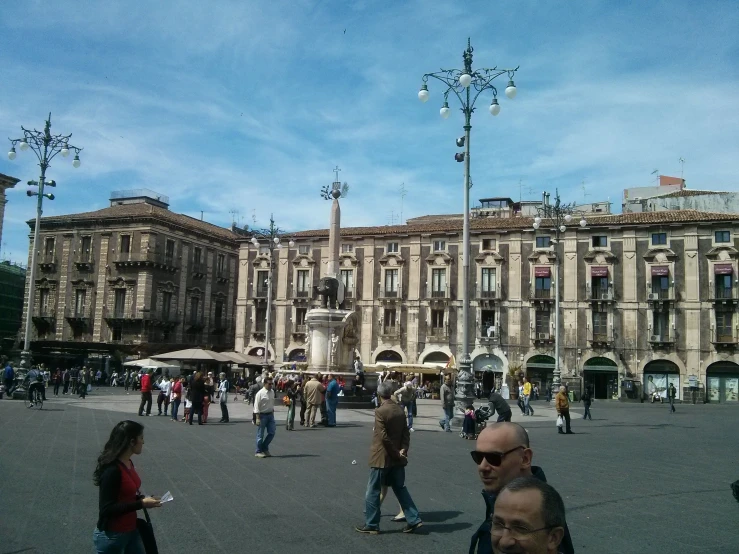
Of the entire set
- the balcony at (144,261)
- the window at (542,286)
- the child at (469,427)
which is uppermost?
the balcony at (144,261)

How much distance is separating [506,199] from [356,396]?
34382 millimetres

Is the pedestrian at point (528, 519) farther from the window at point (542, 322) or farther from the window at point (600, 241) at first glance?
the window at point (600, 241)

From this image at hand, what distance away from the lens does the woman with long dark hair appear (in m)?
4.37

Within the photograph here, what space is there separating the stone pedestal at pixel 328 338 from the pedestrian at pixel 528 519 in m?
26.2

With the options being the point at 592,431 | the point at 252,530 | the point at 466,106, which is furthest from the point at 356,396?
the point at 252,530

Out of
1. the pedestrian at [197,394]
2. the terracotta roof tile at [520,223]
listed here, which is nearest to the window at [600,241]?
the terracotta roof tile at [520,223]

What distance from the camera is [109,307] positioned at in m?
54.0

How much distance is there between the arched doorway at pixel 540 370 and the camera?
152 feet

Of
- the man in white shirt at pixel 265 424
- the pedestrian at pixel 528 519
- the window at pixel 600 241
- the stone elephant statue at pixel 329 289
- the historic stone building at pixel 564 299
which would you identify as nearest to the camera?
the pedestrian at pixel 528 519

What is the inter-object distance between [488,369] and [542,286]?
667 centimetres

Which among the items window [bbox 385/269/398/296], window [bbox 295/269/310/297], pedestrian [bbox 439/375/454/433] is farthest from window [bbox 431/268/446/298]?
pedestrian [bbox 439/375/454/433]

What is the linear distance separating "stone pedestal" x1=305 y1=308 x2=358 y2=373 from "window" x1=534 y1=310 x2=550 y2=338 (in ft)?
70.9

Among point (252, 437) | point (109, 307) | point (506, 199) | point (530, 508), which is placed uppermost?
point (506, 199)

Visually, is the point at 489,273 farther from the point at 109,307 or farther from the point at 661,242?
the point at 109,307
